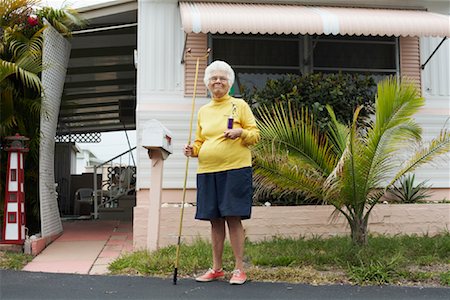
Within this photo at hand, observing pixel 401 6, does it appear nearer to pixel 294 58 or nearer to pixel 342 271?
pixel 294 58

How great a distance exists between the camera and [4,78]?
5316 millimetres

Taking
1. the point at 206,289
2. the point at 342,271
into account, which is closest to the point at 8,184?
the point at 206,289

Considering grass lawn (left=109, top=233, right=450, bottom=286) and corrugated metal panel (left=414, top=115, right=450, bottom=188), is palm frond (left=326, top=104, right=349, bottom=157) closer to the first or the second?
grass lawn (left=109, top=233, right=450, bottom=286)

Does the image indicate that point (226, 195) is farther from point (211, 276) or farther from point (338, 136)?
point (338, 136)

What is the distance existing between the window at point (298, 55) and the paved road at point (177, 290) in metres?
3.08

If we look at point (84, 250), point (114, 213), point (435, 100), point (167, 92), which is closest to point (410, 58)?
point (435, 100)

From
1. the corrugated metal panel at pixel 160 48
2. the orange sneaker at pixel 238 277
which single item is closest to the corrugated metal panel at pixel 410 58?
the corrugated metal panel at pixel 160 48

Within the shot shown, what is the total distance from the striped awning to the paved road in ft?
9.12

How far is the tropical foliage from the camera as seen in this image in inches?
217

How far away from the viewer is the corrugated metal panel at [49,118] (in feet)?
18.8

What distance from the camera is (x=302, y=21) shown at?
219 inches

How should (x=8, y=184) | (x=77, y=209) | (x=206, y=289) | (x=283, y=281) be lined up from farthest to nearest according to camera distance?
(x=77, y=209) < (x=8, y=184) < (x=283, y=281) < (x=206, y=289)

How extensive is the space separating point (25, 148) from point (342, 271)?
372cm

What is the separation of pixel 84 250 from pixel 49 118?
5.54ft
